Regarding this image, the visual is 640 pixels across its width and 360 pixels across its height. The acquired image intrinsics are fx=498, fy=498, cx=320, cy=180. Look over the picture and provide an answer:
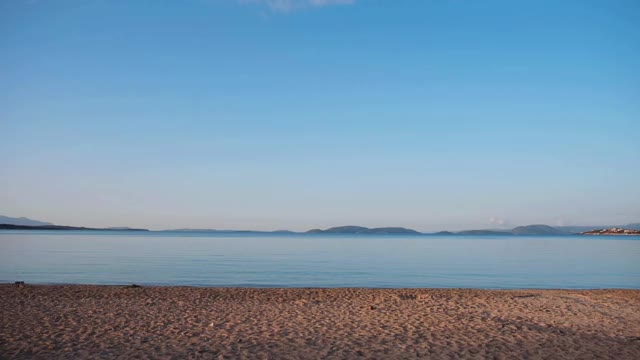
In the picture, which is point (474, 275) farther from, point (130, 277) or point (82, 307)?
point (82, 307)

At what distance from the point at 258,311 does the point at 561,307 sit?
9373 mm

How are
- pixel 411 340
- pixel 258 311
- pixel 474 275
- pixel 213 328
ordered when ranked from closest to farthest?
pixel 411 340
pixel 213 328
pixel 258 311
pixel 474 275

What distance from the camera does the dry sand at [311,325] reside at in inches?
379

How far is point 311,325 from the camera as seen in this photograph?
1219cm

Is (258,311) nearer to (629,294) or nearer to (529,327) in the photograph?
(529,327)

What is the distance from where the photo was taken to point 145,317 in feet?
43.0

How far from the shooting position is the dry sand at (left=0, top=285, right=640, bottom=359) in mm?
9633

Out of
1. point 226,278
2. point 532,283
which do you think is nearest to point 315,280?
point 226,278

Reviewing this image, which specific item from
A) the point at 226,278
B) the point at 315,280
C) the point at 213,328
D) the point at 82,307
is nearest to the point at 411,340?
the point at 213,328

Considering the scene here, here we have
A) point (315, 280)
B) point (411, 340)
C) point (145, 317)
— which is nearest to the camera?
point (411, 340)

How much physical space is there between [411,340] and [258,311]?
5326 millimetres

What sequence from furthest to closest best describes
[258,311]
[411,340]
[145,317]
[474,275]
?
1. [474,275]
2. [258,311]
3. [145,317]
4. [411,340]

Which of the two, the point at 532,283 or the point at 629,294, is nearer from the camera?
the point at 629,294

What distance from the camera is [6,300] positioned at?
51.3 ft
